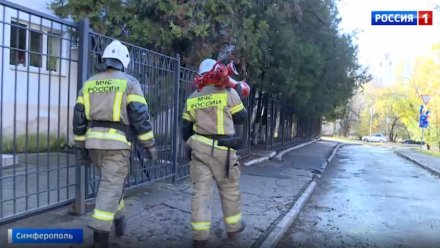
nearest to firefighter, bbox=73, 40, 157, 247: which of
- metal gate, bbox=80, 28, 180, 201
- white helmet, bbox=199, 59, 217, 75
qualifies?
white helmet, bbox=199, 59, 217, 75

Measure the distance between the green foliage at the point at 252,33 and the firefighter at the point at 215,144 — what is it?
17.3 feet

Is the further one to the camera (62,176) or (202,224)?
(62,176)

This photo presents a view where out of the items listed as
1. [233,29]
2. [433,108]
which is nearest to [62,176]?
[233,29]

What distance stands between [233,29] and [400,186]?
6.11 meters

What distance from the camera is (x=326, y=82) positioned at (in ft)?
61.1

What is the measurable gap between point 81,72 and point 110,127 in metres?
1.34

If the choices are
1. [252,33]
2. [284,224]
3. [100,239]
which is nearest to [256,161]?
[252,33]

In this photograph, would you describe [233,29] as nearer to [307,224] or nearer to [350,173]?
[307,224]

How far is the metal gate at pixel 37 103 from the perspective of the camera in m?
5.31

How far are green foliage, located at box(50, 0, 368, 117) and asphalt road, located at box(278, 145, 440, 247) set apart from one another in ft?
11.9

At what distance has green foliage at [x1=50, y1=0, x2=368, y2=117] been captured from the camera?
34.9ft

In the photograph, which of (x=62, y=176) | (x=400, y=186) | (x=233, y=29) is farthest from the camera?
(x=400, y=186)

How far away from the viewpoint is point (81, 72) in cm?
601

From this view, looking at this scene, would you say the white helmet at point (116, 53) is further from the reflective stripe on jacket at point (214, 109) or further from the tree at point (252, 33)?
the tree at point (252, 33)
